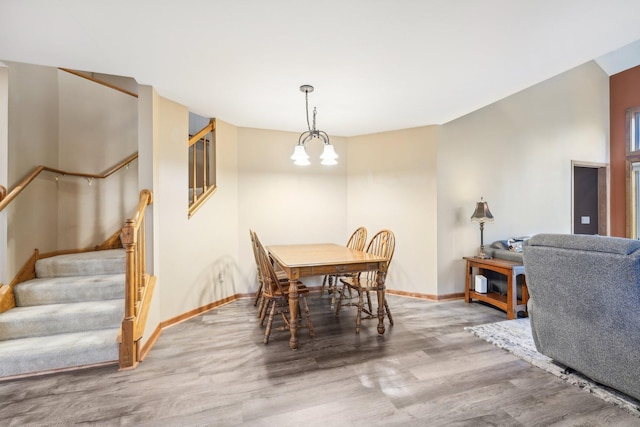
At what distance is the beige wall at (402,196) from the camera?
3.74m

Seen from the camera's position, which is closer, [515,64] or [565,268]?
[565,268]

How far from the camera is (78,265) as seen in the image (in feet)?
8.86

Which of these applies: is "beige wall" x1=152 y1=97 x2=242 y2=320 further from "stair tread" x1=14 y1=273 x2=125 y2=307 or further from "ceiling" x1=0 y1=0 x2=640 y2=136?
"ceiling" x1=0 y1=0 x2=640 y2=136

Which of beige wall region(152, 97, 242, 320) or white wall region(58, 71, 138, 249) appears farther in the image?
white wall region(58, 71, 138, 249)

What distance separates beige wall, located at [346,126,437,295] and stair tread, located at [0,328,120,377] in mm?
3180

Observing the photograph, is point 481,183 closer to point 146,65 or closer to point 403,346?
point 403,346

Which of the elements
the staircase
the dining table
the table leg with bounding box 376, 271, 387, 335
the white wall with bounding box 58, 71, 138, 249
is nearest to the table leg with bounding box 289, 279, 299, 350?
the dining table

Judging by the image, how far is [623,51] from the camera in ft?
15.0

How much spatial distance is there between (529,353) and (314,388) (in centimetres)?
181

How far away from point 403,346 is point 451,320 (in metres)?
0.93

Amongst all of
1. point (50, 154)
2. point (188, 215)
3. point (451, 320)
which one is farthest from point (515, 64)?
point (50, 154)

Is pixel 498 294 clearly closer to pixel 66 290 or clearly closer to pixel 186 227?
pixel 186 227

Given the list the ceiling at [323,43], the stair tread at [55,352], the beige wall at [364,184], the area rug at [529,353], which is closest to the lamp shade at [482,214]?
the beige wall at [364,184]

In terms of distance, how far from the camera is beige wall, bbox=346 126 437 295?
3.74m
